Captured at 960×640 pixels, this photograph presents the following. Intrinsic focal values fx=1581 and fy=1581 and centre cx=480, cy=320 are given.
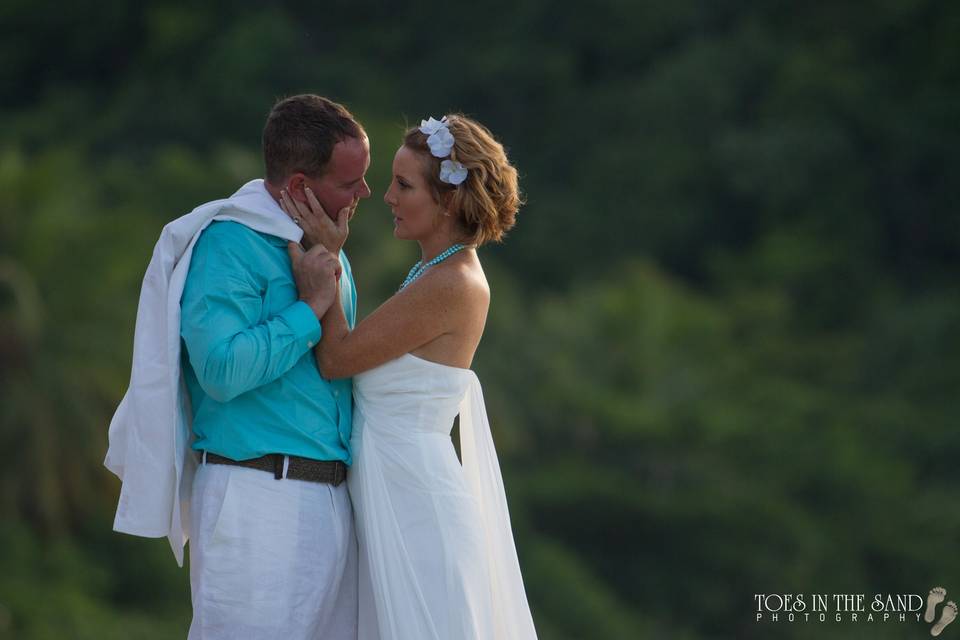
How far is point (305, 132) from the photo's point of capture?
4184mm

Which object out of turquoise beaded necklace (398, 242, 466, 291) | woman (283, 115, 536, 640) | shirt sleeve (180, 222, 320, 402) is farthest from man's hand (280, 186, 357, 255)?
turquoise beaded necklace (398, 242, 466, 291)

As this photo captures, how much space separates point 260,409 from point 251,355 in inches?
9.3

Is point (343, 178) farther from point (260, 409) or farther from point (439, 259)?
point (260, 409)

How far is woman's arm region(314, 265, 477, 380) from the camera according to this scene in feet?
13.9

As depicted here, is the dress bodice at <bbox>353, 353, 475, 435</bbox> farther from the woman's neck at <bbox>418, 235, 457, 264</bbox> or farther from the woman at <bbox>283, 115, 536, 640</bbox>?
the woman's neck at <bbox>418, 235, 457, 264</bbox>

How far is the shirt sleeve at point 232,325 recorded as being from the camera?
13.1 ft

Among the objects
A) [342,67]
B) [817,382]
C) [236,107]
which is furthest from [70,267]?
[342,67]

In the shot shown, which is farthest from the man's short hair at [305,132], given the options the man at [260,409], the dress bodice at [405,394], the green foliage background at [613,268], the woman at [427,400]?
the green foliage background at [613,268]

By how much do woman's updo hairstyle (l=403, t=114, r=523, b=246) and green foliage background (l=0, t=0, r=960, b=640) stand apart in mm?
10578

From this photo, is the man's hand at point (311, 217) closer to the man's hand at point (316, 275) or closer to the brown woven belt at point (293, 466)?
the man's hand at point (316, 275)

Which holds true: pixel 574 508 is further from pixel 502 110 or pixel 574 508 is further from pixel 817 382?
pixel 502 110

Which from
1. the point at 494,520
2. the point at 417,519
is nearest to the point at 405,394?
the point at 417,519

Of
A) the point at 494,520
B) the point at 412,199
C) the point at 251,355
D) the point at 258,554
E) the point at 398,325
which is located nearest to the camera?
the point at 251,355

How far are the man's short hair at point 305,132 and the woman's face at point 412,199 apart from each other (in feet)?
0.70
